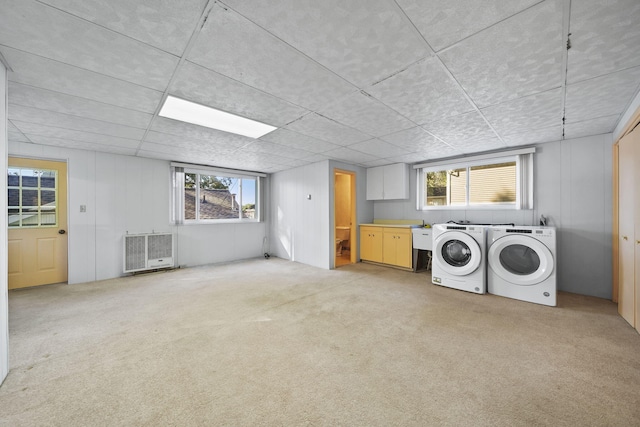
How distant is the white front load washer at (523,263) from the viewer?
119 inches

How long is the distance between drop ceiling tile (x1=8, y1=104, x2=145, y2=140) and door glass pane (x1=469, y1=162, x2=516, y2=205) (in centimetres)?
544

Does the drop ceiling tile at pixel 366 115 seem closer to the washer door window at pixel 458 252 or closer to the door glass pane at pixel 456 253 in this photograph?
the washer door window at pixel 458 252

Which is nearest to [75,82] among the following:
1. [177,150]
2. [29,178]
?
[177,150]

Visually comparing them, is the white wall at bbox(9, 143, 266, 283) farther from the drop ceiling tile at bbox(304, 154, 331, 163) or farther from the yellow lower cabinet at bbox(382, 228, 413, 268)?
the yellow lower cabinet at bbox(382, 228, 413, 268)

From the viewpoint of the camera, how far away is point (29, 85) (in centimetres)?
207

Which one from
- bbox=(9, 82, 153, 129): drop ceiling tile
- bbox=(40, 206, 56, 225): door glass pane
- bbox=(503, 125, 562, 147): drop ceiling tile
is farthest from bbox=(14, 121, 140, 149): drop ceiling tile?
bbox=(503, 125, 562, 147): drop ceiling tile

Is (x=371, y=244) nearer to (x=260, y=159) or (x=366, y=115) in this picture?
(x=260, y=159)

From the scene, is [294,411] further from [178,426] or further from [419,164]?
[419,164]

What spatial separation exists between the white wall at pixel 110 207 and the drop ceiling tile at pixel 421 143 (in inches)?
175

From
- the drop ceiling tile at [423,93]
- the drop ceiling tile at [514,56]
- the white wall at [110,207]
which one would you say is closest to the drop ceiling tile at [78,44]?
the drop ceiling tile at [423,93]

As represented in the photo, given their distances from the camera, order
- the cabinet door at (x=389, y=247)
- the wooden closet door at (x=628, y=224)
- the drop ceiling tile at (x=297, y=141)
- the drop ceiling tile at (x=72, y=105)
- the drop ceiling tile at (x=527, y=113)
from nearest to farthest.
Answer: the drop ceiling tile at (x=72, y=105)
the drop ceiling tile at (x=527, y=113)
the wooden closet door at (x=628, y=224)
the drop ceiling tile at (x=297, y=141)
the cabinet door at (x=389, y=247)

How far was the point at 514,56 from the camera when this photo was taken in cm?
170

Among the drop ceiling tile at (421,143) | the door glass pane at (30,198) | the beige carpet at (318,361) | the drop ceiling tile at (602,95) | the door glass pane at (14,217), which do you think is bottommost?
the beige carpet at (318,361)

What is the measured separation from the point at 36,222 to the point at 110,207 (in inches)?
37.0
